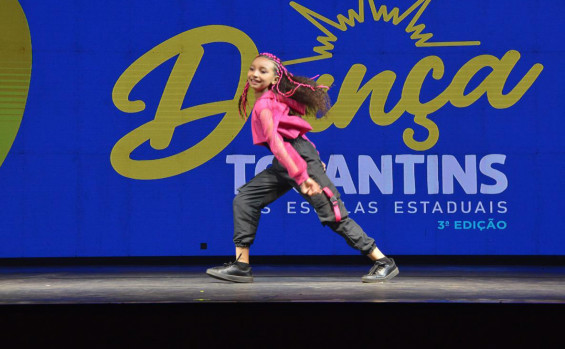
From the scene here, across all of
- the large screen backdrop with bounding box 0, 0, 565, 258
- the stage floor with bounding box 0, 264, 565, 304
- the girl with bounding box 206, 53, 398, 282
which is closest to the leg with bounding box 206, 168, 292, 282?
the girl with bounding box 206, 53, 398, 282

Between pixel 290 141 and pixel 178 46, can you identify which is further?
pixel 178 46

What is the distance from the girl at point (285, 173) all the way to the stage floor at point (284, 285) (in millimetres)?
194

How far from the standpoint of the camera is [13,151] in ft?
27.2

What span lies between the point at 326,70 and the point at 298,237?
5.46 feet

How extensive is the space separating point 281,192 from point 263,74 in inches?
34.3

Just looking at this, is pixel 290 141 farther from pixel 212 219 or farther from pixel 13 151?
pixel 13 151

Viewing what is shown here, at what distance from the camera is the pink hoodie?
5902 millimetres

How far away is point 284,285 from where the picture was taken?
5891mm

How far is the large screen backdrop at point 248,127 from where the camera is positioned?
27.2 ft

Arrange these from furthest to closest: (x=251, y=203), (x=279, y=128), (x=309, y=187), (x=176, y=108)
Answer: (x=176, y=108) → (x=251, y=203) → (x=279, y=128) → (x=309, y=187)
